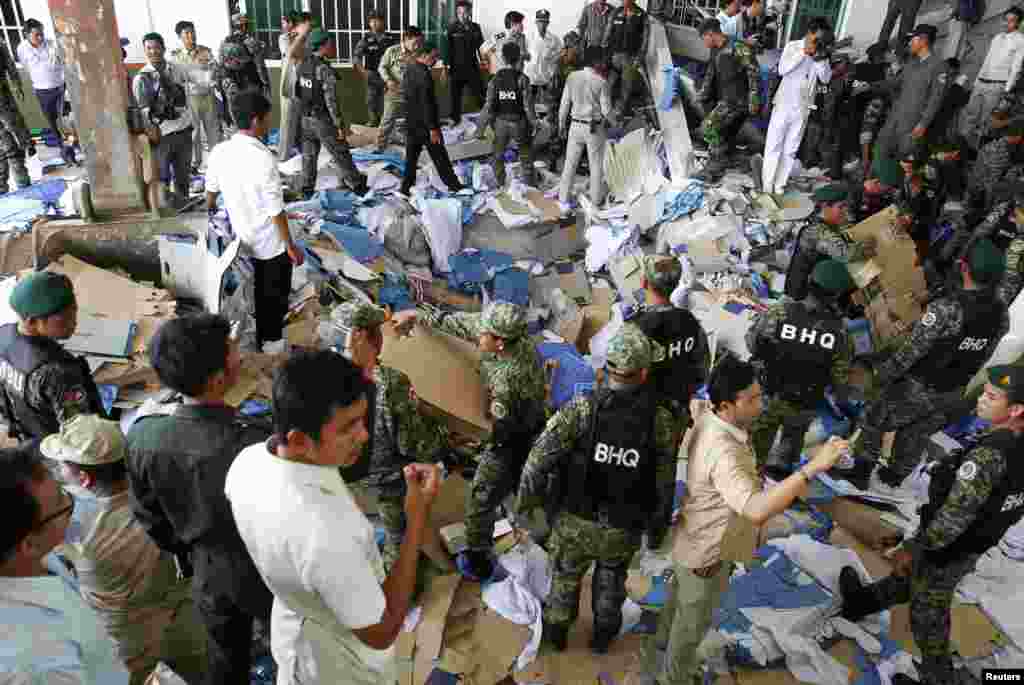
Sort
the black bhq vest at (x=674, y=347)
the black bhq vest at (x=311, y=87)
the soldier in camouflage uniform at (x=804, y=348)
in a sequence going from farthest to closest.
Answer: the black bhq vest at (x=311, y=87) < the soldier in camouflage uniform at (x=804, y=348) < the black bhq vest at (x=674, y=347)

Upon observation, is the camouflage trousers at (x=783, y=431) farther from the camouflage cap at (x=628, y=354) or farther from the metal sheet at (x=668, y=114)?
the metal sheet at (x=668, y=114)

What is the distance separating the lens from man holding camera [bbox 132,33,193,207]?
6.67 meters

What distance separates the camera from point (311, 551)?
5.31 ft

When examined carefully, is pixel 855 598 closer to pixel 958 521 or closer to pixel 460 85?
pixel 958 521

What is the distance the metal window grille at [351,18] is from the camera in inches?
397

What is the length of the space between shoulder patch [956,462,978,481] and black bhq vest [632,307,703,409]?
1.30 metres

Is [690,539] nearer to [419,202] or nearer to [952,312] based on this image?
[952,312]

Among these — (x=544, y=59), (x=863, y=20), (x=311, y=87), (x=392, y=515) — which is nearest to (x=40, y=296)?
(x=392, y=515)

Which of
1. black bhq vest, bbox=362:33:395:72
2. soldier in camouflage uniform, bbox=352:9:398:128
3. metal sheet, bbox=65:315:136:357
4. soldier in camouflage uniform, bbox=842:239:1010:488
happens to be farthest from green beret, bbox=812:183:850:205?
black bhq vest, bbox=362:33:395:72

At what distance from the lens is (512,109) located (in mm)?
7875

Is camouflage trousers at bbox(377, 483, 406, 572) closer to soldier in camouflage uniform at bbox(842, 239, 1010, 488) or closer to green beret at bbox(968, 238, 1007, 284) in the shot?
soldier in camouflage uniform at bbox(842, 239, 1010, 488)

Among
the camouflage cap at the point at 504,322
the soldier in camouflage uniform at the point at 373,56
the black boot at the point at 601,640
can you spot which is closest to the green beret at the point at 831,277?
the camouflage cap at the point at 504,322

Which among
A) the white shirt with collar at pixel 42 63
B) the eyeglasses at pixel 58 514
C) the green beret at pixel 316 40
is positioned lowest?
the eyeglasses at pixel 58 514

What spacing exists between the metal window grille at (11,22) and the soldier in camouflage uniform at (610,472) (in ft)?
33.7
